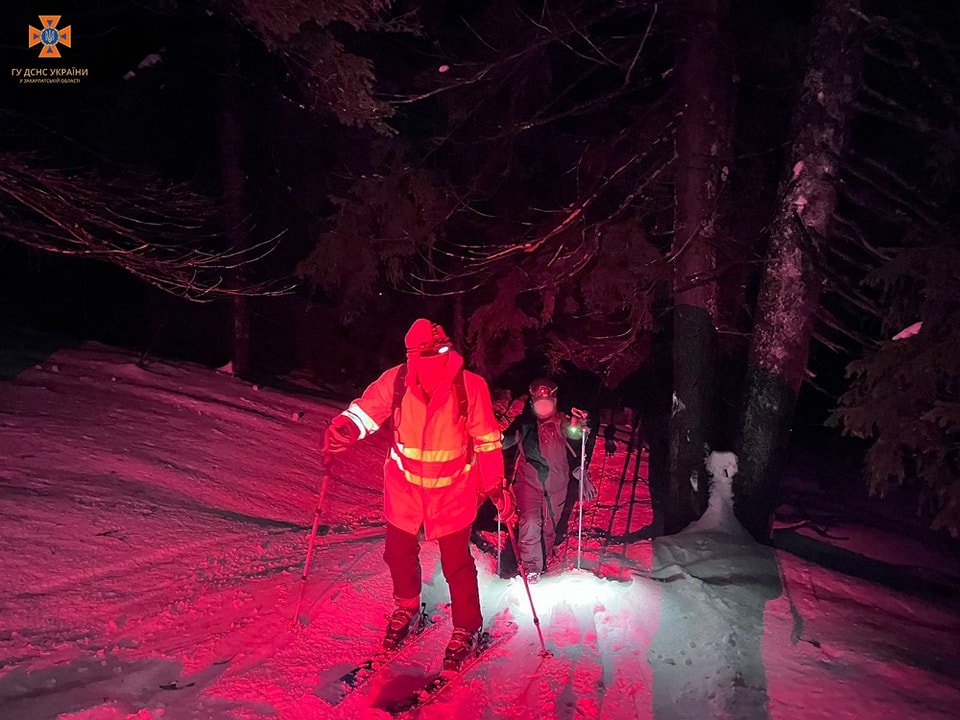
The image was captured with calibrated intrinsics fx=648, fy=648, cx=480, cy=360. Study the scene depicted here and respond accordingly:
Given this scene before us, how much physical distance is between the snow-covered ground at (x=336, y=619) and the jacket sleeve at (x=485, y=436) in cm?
122

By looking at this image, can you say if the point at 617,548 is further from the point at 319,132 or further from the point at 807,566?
the point at 319,132

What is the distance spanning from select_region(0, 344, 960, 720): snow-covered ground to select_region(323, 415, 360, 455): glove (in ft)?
4.15

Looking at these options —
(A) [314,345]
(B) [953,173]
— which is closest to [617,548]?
(B) [953,173]

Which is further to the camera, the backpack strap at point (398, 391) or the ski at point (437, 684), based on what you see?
the backpack strap at point (398, 391)

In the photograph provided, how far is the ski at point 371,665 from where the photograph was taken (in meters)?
3.84

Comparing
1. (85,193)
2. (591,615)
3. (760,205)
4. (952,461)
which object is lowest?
(591,615)

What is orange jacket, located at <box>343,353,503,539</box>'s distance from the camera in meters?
4.11

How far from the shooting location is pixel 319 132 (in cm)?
1432

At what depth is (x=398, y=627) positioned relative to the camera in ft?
14.1

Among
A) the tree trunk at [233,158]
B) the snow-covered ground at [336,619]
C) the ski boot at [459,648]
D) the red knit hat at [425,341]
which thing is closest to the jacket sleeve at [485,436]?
the red knit hat at [425,341]

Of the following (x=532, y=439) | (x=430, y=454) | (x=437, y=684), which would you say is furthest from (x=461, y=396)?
(x=532, y=439)

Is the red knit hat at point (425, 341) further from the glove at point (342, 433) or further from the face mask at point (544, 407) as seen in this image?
the face mask at point (544, 407)

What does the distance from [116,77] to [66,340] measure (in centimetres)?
494

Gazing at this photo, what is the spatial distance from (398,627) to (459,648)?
445 millimetres
